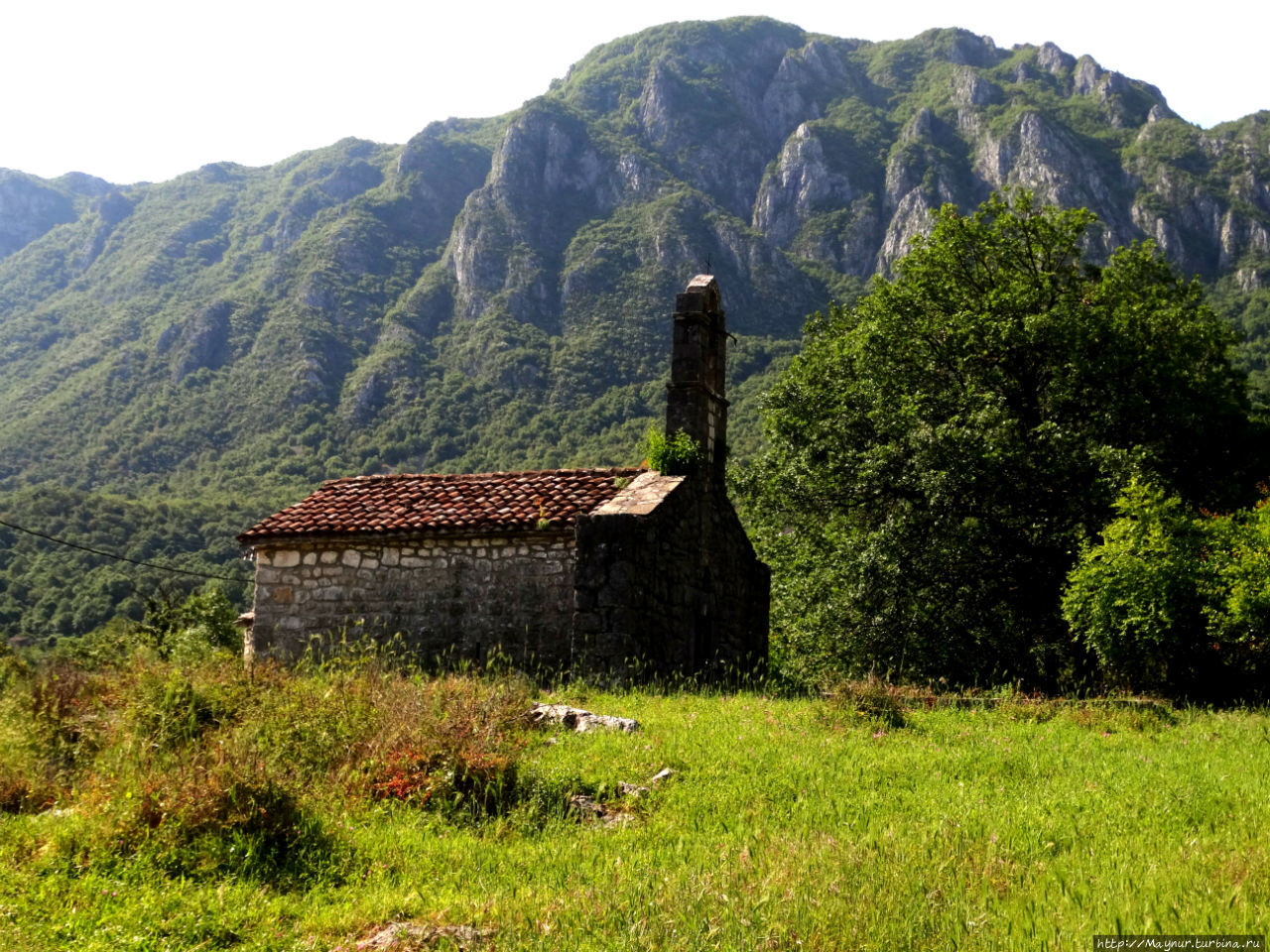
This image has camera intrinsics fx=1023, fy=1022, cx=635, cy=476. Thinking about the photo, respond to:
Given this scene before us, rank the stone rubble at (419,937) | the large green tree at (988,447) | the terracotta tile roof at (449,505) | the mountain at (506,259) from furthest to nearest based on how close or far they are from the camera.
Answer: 1. the mountain at (506,259)
2. the large green tree at (988,447)
3. the terracotta tile roof at (449,505)
4. the stone rubble at (419,937)

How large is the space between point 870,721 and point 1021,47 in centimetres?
16418

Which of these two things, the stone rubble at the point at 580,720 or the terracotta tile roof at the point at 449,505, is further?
the terracotta tile roof at the point at 449,505

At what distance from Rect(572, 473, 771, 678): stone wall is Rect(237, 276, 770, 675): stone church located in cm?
3

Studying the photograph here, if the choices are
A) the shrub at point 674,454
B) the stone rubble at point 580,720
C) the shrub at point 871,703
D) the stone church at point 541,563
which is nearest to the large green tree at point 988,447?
the stone church at point 541,563

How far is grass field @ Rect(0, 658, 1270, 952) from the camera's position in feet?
15.3

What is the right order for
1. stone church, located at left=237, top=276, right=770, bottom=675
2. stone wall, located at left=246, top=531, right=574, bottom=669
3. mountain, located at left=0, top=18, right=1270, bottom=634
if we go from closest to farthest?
stone church, located at left=237, top=276, right=770, bottom=675
stone wall, located at left=246, top=531, right=574, bottom=669
mountain, located at left=0, top=18, right=1270, bottom=634

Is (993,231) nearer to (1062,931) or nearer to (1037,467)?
(1037,467)

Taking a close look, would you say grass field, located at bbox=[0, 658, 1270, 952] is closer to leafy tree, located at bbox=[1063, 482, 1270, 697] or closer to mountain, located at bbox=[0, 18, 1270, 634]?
leafy tree, located at bbox=[1063, 482, 1270, 697]

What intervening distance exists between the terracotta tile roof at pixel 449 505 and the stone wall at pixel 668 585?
2.73 ft

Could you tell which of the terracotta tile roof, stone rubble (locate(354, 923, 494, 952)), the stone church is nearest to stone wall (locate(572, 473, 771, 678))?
the stone church

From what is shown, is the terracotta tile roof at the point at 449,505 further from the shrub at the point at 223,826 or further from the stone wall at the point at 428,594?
the shrub at the point at 223,826

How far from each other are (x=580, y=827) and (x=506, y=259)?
105 metres

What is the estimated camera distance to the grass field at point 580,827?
465 cm

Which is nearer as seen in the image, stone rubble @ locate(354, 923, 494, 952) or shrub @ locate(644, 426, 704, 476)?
stone rubble @ locate(354, 923, 494, 952)
